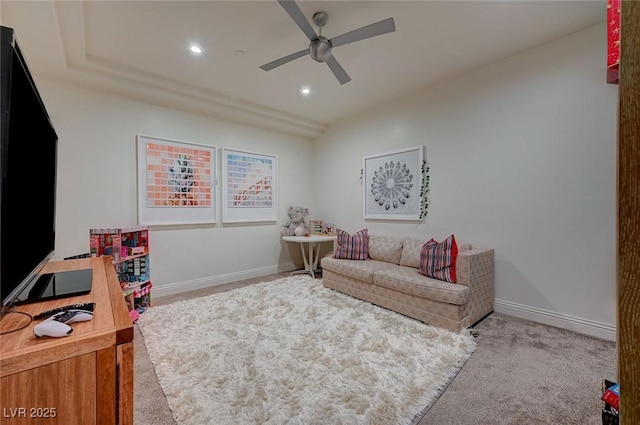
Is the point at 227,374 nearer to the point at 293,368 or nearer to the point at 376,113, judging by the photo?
the point at 293,368

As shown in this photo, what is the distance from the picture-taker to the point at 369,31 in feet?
6.38

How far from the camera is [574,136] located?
2348mm

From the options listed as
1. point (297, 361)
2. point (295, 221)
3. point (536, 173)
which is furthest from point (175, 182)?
point (536, 173)

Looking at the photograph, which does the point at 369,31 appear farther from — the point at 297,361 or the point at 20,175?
the point at 297,361

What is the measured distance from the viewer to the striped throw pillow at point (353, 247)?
3.54m

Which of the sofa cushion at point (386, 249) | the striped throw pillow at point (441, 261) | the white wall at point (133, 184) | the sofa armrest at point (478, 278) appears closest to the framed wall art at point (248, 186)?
the white wall at point (133, 184)

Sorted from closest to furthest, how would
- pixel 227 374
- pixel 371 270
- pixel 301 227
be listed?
pixel 227 374, pixel 371 270, pixel 301 227

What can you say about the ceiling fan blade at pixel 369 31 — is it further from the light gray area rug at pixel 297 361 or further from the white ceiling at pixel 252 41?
the light gray area rug at pixel 297 361

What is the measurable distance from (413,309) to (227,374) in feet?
5.73

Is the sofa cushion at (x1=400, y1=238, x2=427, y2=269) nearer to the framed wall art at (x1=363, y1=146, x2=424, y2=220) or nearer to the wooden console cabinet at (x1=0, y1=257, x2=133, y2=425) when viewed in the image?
the framed wall art at (x1=363, y1=146, x2=424, y2=220)

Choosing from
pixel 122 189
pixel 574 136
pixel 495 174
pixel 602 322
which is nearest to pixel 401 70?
pixel 495 174

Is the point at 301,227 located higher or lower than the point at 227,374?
higher

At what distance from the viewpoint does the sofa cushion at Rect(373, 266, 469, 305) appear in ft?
7.61

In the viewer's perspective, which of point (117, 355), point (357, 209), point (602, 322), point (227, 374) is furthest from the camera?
point (357, 209)
